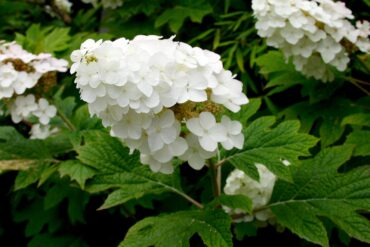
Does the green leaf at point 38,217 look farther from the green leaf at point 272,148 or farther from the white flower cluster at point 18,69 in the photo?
the green leaf at point 272,148

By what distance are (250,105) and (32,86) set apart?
3.56 ft

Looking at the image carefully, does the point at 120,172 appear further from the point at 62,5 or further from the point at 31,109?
the point at 62,5

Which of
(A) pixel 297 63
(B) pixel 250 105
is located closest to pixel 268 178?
(B) pixel 250 105

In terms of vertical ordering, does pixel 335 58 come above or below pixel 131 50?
below

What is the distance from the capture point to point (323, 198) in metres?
1.82

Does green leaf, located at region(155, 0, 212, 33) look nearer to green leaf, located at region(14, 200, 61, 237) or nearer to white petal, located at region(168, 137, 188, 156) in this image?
green leaf, located at region(14, 200, 61, 237)

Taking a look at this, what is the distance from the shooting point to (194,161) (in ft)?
5.17

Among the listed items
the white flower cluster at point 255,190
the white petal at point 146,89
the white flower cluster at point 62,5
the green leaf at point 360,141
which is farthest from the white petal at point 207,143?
the white flower cluster at point 62,5

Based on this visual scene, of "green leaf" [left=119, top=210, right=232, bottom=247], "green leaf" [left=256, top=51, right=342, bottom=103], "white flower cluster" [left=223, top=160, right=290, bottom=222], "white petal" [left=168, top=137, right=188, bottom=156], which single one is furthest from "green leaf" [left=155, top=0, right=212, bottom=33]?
"white petal" [left=168, top=137, right=188, bottom=156]

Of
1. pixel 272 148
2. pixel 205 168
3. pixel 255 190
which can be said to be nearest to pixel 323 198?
pixel 272 148

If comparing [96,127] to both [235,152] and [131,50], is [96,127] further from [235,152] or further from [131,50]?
[131,50]

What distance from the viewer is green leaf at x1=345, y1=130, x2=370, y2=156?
213cm

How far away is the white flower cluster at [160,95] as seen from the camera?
1.44 metres

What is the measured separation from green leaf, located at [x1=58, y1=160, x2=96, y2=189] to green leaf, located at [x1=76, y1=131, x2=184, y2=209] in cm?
21
